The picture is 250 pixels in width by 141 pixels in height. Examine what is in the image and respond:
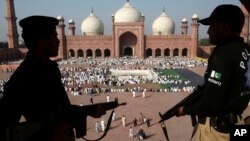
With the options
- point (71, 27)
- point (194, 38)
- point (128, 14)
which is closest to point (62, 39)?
point (71, 27)

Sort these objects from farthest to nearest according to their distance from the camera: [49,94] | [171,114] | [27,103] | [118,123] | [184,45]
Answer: [184,45]
[118,123]
[171,114]
[49,94]
[27,103]

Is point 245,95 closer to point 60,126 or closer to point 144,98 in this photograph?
point 60,126

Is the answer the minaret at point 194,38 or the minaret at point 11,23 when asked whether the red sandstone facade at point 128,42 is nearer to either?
the minaret at point 194,38

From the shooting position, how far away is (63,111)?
5.24ft

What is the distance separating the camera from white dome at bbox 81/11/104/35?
124ft

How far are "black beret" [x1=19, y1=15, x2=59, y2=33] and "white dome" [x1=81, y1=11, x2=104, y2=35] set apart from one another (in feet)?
119

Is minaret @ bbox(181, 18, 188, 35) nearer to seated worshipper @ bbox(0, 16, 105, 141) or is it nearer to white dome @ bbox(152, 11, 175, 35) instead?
white dome @ bbox(152, 11, 175, 35)

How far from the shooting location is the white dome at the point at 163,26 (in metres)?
37.6

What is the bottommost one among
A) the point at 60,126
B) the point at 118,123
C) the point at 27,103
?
the point at 118,123

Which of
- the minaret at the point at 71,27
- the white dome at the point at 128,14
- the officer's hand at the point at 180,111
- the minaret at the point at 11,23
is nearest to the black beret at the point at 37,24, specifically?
the officer's hand at the point at 180,111

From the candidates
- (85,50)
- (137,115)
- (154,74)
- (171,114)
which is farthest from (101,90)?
(85,50)

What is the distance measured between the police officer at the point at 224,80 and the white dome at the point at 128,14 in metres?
34.0

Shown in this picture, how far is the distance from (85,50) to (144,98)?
20.8 m

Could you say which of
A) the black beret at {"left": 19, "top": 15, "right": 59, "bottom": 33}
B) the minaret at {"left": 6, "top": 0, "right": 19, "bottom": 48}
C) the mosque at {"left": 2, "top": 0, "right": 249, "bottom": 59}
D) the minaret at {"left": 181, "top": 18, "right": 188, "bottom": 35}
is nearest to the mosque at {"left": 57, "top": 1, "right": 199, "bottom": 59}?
the mosque at {"left": 2, "top": 0, "right": 249, "bottom": 59}
